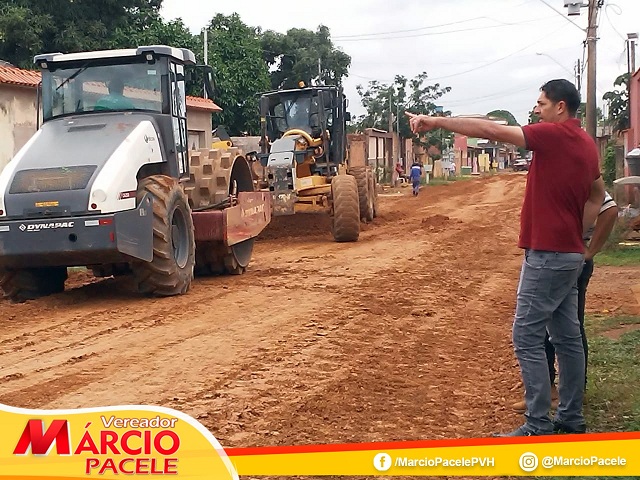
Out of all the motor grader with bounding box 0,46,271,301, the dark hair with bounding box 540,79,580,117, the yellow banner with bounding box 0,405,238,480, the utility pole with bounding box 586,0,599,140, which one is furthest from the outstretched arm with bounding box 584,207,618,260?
the utility pole with bounding box 586,0,599,140

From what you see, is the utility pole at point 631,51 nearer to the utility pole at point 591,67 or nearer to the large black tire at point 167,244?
the utility pole at point 591,67

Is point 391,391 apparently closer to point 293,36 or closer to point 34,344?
point 34,344

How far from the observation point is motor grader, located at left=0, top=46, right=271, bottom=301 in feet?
29.7

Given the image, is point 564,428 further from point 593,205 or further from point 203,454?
point 203,454

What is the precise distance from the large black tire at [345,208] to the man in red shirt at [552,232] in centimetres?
1116

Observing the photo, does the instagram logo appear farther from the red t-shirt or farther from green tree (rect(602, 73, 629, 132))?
green tree (rect(602, 73, 629, 132))

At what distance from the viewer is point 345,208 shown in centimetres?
1622

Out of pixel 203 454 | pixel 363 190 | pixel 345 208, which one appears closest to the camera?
pixel 203 454

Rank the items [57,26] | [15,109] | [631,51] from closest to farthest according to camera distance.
A: [15,109]
[57,26]
[631,51]

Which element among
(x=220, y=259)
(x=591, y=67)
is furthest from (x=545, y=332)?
(x=591, y=67)

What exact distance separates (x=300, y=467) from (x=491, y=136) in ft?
6.26

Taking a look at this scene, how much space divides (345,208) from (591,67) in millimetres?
11280

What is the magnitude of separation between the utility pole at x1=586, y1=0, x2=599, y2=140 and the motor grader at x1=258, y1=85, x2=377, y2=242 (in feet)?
27.5

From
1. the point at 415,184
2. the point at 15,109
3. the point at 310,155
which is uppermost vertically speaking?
the point at 15,109
